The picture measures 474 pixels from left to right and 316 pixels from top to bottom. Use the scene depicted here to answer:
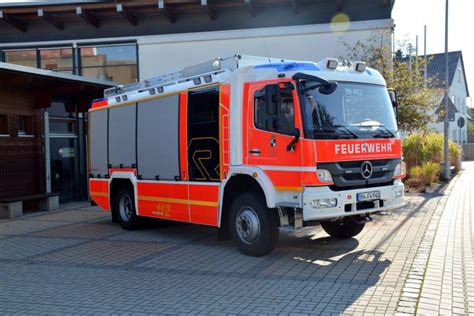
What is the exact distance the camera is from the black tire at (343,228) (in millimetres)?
8633

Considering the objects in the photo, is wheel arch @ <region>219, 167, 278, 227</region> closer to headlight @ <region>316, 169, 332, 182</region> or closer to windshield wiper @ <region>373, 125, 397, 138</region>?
headlight @ <region>316, 169, 332, 182</region>

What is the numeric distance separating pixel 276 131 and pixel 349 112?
1.18m

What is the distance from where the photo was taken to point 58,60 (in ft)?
66.7

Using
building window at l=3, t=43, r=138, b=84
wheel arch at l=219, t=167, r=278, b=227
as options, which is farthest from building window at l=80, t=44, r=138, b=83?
wheel arch at l=219, t=167, r=278, b=227

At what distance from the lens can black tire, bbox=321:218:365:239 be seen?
8633 millimetres

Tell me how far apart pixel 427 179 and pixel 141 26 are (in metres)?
12.3

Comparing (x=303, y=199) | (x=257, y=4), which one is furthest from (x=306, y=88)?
(x=257, y=4)

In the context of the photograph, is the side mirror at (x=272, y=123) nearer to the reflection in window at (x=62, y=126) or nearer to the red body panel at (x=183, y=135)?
the red body panel at (x=183, y=135)

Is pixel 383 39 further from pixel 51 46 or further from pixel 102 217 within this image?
pixel 51 46

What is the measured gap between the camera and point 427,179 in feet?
54.0

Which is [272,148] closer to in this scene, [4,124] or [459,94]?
[4,124]

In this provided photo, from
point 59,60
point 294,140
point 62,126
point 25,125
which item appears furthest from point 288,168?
point 59,60

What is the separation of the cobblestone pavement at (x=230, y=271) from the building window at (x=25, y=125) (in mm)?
5081

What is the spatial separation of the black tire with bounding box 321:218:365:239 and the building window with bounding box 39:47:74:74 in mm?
14892
